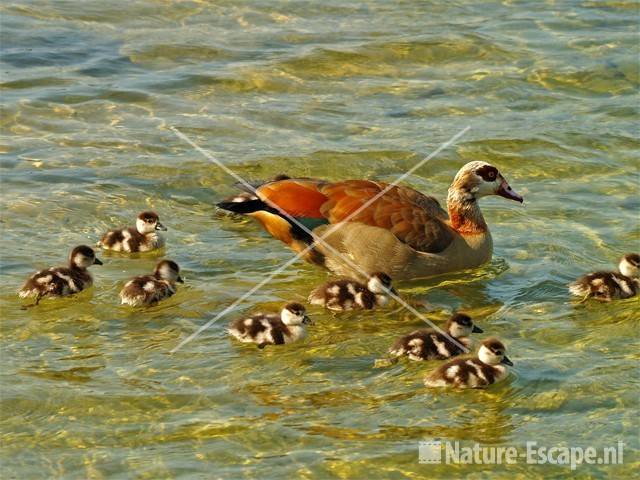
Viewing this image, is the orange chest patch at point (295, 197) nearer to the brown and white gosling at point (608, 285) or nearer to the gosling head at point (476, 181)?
the gosling head at point (476, 181)

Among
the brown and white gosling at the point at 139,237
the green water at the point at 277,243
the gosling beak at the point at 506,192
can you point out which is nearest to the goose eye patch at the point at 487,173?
Result: the gosling beak at the point at 506,192

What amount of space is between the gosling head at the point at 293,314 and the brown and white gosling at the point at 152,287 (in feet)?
3.48

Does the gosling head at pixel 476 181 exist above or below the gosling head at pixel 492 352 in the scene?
above

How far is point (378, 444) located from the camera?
828 centimetres

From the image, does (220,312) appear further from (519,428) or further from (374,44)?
(374,44)

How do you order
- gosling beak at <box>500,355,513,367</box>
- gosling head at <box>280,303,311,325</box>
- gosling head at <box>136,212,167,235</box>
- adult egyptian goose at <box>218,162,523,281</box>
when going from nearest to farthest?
gosling beak at <box>500,355,513,367</box> → gosling head at <box>280,303,311,325</box> → adult egyptian goose at <box>218,162,523,281</box> → gosling head at <box>136,212,167,235</box>

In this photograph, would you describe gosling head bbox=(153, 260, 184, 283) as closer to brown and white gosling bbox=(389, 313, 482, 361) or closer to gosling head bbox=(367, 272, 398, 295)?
gosling head bbox=(367, 272, 398, 295)

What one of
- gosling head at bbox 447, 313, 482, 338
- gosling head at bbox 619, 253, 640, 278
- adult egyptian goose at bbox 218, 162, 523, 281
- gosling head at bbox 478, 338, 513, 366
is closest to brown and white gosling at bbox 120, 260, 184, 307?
adult egyptian goose at bbox 218, 162, 523, 281

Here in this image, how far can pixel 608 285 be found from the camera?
10.4 m

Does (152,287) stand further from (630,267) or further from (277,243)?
(630,267)

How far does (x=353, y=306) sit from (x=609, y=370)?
1.95m

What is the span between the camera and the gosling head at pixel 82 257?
10.6 metres

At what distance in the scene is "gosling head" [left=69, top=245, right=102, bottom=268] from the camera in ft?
34.8

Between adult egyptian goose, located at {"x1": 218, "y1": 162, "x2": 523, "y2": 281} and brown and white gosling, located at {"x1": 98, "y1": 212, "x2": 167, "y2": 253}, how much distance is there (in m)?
0.58
